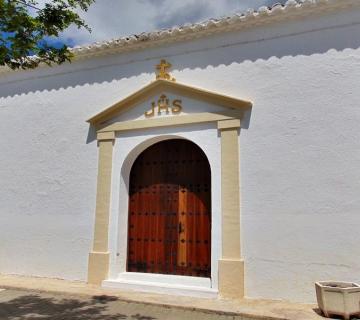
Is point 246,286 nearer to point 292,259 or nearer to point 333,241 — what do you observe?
point 292,259

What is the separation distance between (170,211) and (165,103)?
1815 millimetres

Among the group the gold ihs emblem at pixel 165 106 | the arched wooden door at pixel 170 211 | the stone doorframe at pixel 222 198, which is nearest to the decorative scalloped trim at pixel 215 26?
the gold ihs emblem at pixel 165 106

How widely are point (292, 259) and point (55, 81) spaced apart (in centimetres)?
553

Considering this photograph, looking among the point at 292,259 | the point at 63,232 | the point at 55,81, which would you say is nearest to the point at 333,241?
the point at 292,259

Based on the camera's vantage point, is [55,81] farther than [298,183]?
Yes

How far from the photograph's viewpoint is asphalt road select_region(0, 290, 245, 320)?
4.84 metres

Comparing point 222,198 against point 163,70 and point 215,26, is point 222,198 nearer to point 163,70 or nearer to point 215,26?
point 163,70

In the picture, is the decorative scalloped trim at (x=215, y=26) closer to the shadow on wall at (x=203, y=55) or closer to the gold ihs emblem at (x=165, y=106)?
the shadow on wall at (x=203, y=55)

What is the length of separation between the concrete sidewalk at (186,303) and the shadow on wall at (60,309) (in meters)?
0.16

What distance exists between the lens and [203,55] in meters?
6.52

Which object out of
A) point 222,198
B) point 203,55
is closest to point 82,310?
point 222,198

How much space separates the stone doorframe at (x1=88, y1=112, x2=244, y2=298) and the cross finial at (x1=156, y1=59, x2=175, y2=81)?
754 mm

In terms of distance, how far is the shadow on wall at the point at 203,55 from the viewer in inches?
226

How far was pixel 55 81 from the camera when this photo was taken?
779 centimetres
